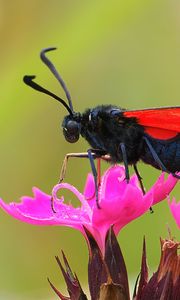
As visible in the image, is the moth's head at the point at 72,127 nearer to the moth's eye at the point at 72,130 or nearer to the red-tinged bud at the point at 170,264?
the moth's eye at the point at 72,130

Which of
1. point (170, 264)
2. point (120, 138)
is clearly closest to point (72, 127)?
point (120, 138)

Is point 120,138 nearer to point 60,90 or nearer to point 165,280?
point 165,280

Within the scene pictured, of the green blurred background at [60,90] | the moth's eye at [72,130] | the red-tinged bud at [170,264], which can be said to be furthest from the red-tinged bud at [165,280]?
the green blurred background at [60,90]

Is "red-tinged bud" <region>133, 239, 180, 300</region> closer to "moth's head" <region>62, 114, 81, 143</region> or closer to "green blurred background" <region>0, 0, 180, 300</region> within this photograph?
"moth's head" <region>62, 114, 81, 143</region>

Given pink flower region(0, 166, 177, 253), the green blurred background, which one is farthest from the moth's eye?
the green blurred background

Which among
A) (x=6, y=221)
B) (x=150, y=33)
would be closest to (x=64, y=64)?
(x=150, y=33)
